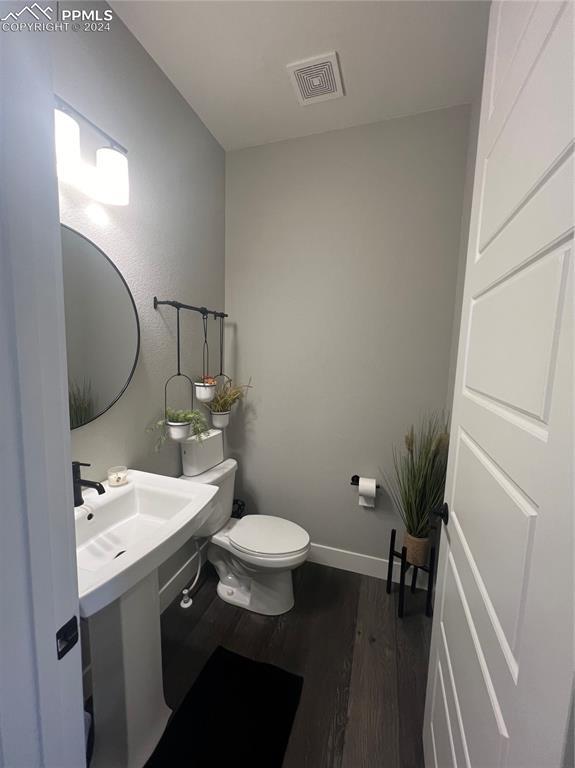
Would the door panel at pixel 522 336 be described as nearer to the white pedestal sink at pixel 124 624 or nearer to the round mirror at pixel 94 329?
the white pedestal sink at pixel 124 624

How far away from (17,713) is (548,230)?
109 cm

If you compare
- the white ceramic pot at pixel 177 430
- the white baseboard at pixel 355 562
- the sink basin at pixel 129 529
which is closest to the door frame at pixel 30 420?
the sink basin at pixel 129 529

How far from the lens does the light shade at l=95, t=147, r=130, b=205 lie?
3.64ft

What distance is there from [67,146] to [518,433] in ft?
4.91

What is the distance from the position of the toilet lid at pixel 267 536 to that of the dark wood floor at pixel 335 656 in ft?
1.33

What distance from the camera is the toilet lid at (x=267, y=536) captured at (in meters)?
1.53

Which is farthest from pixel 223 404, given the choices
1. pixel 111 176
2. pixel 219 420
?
pixel 111 176

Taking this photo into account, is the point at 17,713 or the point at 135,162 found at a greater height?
the point at 135,162

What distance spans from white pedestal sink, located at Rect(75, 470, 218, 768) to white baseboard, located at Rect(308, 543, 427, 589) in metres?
1.10

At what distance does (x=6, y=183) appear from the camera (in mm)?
379

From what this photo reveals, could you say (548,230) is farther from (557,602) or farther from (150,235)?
(150,235)

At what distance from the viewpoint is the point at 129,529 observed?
1.21m

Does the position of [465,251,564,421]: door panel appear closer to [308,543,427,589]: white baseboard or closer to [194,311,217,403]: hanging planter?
[194,311,217,403]: hanging planter

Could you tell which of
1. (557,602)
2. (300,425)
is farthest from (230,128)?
(557,602)
